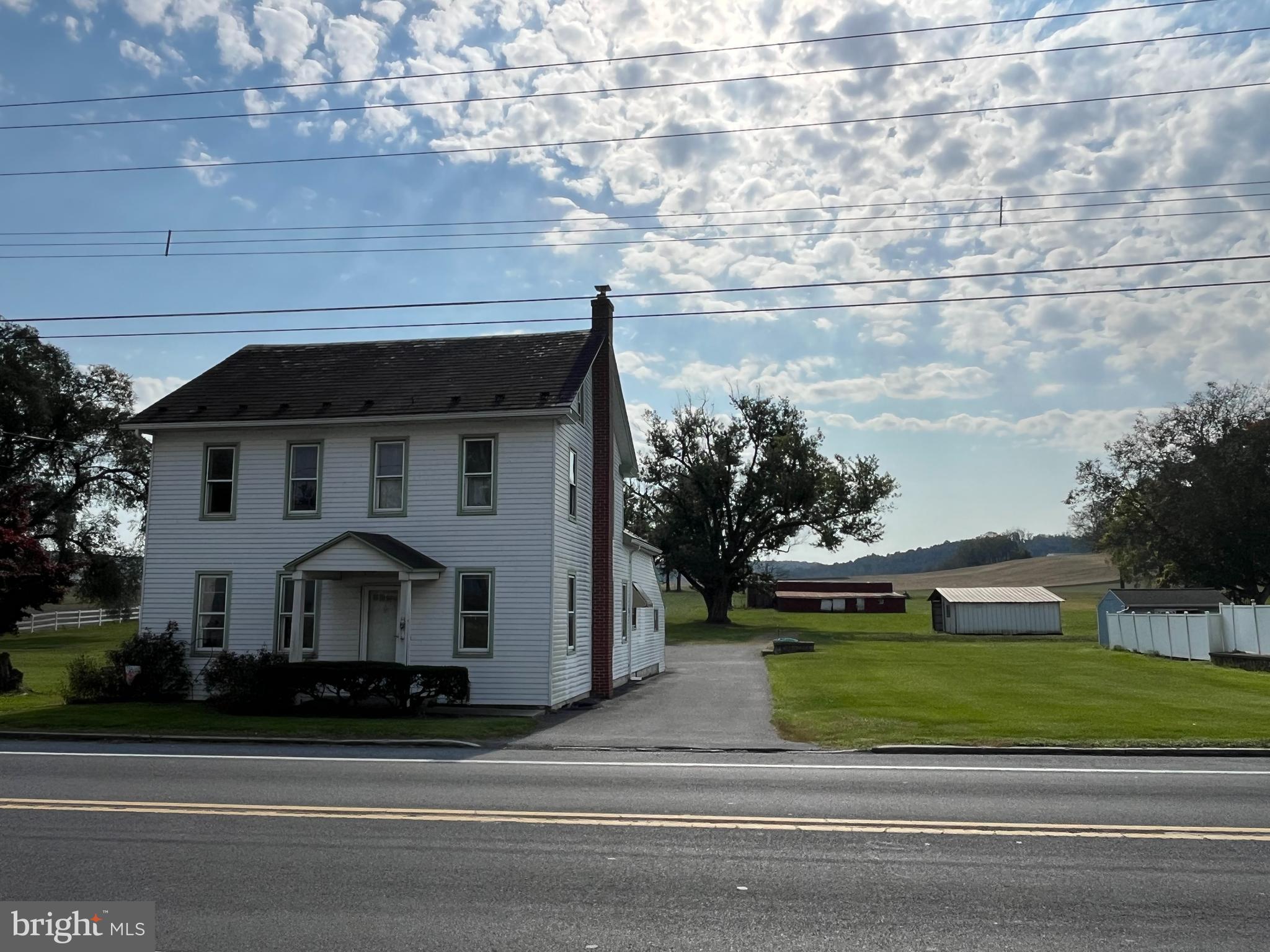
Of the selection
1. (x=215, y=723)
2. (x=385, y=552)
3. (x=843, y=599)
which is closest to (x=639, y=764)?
(x=215, y=723)

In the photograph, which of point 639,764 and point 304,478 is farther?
point 304,478

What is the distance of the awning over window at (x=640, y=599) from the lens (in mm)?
28737

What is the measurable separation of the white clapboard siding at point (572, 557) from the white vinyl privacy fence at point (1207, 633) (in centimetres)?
2523

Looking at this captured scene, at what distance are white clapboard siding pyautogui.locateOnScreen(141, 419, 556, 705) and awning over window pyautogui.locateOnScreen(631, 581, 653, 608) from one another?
8039mm

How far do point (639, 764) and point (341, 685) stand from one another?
332 inches

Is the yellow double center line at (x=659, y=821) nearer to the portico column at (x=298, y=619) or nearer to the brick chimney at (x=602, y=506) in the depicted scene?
the portico column at (x=298, y=619)

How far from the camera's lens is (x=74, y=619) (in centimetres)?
5806

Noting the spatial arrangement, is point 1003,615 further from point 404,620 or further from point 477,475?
point 404,620

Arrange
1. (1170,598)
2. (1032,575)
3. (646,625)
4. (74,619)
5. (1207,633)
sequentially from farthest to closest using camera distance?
(1032,575) < (74,619) < (1170,598) < (1207,633) < (646,625)

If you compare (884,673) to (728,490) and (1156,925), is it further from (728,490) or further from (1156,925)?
(728,490)

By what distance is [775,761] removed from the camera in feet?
42.8

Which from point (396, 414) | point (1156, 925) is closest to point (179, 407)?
point (396, 414)

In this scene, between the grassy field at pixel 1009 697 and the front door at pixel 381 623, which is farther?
the front door at pixel 381 623

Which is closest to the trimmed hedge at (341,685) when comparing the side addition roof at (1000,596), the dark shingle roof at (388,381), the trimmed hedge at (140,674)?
the trimmed hedge at (140,674)
